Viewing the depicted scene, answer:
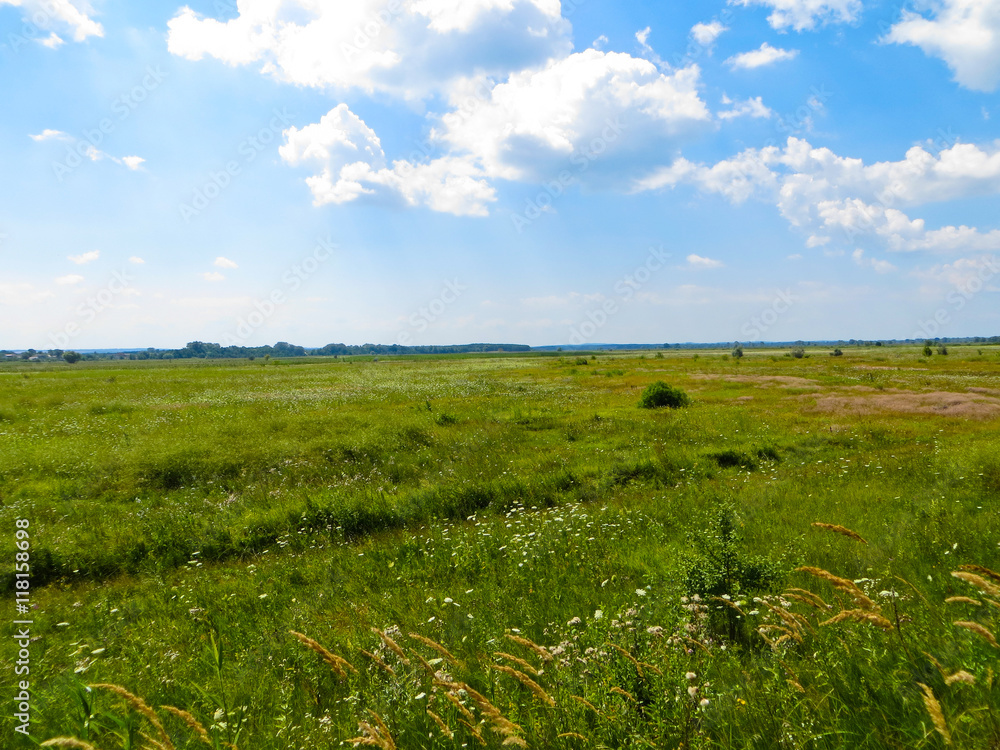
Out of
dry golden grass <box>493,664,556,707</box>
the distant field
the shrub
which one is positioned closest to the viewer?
dry golden grass <box>493,664,556,707</box>

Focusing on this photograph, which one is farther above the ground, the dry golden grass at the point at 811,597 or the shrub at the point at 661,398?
the dry golden grass at the point at 811,597

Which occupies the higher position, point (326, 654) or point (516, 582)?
point (326, 654)

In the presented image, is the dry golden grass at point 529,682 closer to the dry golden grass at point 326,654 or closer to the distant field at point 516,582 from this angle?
the distant field at point 516,582

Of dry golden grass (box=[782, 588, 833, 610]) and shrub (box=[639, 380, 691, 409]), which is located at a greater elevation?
dry golden grass (box=[782, 588, 833, 610])

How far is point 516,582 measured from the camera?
7.16 meters

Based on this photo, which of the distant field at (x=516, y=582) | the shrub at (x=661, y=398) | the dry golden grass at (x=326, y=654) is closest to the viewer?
the dry golden grass at (x=326, y=654)

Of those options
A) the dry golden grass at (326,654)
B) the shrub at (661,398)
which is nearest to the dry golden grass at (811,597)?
the dry golden grass at (326,654)

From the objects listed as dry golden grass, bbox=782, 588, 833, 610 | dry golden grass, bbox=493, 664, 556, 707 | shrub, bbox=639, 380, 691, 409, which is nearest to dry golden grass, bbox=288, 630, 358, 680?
dry golden grass, bbox=493, 664, 556, 707

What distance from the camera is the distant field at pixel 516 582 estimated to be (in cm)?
300

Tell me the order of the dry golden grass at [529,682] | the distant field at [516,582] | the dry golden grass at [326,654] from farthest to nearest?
the distant field at [516,582]
the dry golden grass at [326,654]
the dry golden grass at [529,682]

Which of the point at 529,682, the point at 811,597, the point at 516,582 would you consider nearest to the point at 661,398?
the point at 516,582

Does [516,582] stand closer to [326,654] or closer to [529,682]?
[326,654]

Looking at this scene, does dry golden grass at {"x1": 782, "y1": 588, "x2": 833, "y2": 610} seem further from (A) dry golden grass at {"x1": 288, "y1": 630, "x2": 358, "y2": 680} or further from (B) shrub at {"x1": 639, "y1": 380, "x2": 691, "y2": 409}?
(B) shrub at {"x1": 639, "y1": 380, "x2": 691, "y2": 409}

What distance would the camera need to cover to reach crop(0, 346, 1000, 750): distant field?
300cm
